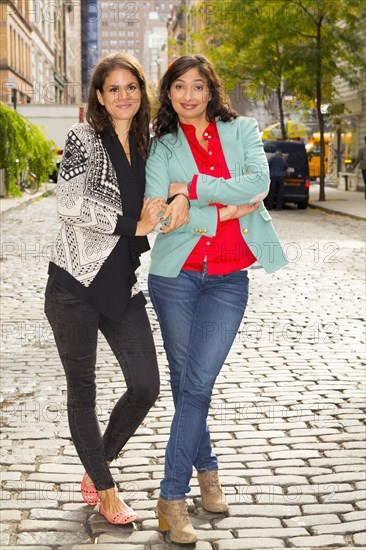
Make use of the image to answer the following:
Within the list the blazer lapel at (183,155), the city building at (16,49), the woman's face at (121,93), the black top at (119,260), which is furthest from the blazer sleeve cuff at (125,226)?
the city building at (16,49)

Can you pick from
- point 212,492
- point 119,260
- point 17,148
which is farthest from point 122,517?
point 17,148

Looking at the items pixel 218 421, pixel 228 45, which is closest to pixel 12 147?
pixel 228 45

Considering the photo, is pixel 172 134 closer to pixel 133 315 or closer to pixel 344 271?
pixel 133 315

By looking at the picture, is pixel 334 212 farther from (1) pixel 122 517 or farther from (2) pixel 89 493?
A: (1) pixel 122 517

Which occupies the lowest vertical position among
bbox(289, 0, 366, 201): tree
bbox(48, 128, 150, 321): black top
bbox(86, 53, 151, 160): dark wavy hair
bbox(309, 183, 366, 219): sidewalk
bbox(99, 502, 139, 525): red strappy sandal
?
bbox(309, 183, 366, 219): sidewalk

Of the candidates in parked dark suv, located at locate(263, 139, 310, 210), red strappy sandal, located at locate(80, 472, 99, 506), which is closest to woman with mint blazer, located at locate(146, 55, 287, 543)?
red strappy sandal, located at locate(80, 472, 99, 506)

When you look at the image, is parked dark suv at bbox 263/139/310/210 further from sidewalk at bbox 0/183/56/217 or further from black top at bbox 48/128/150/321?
black top at bbox 48/128/150/321

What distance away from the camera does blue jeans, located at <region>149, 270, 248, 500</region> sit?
12.5 feet

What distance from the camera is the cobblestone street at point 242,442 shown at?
3998 mm

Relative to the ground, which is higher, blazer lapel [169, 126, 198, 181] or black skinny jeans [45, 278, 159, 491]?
blazer lapel [169, 126, 198, 181]

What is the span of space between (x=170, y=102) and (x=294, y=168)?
81.2 feet

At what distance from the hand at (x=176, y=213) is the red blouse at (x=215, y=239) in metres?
0.11

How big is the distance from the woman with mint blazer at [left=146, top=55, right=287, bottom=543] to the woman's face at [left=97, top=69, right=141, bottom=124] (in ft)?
0.46

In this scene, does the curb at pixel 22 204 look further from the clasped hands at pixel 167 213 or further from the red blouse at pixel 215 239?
the clasped hands at pixel 167 213
